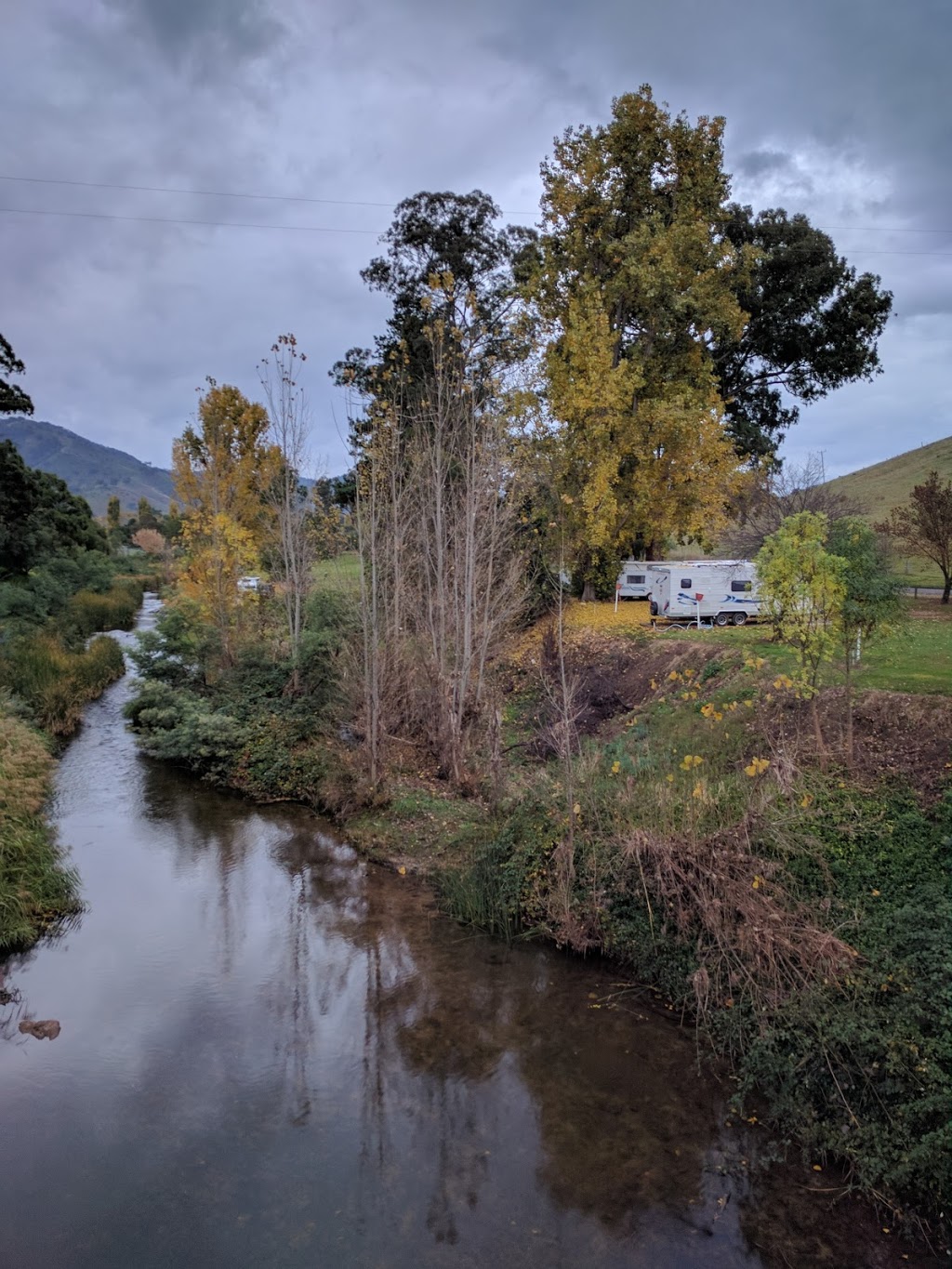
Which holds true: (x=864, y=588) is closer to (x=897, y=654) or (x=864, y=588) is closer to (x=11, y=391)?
(x=897, y=654)

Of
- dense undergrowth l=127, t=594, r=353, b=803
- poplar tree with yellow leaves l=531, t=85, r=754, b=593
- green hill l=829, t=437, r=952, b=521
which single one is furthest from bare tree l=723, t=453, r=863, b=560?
green hill l=829, t=437, r=952, b=521

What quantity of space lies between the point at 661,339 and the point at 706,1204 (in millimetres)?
23592

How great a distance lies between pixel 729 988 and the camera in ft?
27.6

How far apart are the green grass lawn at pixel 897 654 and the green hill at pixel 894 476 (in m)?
38.1

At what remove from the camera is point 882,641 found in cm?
1520

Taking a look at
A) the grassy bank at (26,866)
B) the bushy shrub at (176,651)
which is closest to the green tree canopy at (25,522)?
the bushy shrub at (176,651)

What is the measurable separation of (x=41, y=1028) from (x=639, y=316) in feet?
79.4

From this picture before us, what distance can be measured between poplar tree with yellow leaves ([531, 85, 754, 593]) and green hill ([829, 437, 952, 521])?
1339 inches

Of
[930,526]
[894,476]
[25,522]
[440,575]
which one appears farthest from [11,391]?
[894,476]

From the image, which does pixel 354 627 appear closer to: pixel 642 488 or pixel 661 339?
pixel 642 488

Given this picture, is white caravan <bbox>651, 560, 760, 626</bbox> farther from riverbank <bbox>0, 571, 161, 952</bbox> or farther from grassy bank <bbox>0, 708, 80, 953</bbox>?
grassy bank <bbox>0, 708, 80, 953</bbox>

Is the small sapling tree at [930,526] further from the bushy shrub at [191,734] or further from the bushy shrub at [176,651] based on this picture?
the bushy shrub at [176,651]

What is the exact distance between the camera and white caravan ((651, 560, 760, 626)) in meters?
23.1

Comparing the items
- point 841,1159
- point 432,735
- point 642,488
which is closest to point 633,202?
point 642,488
